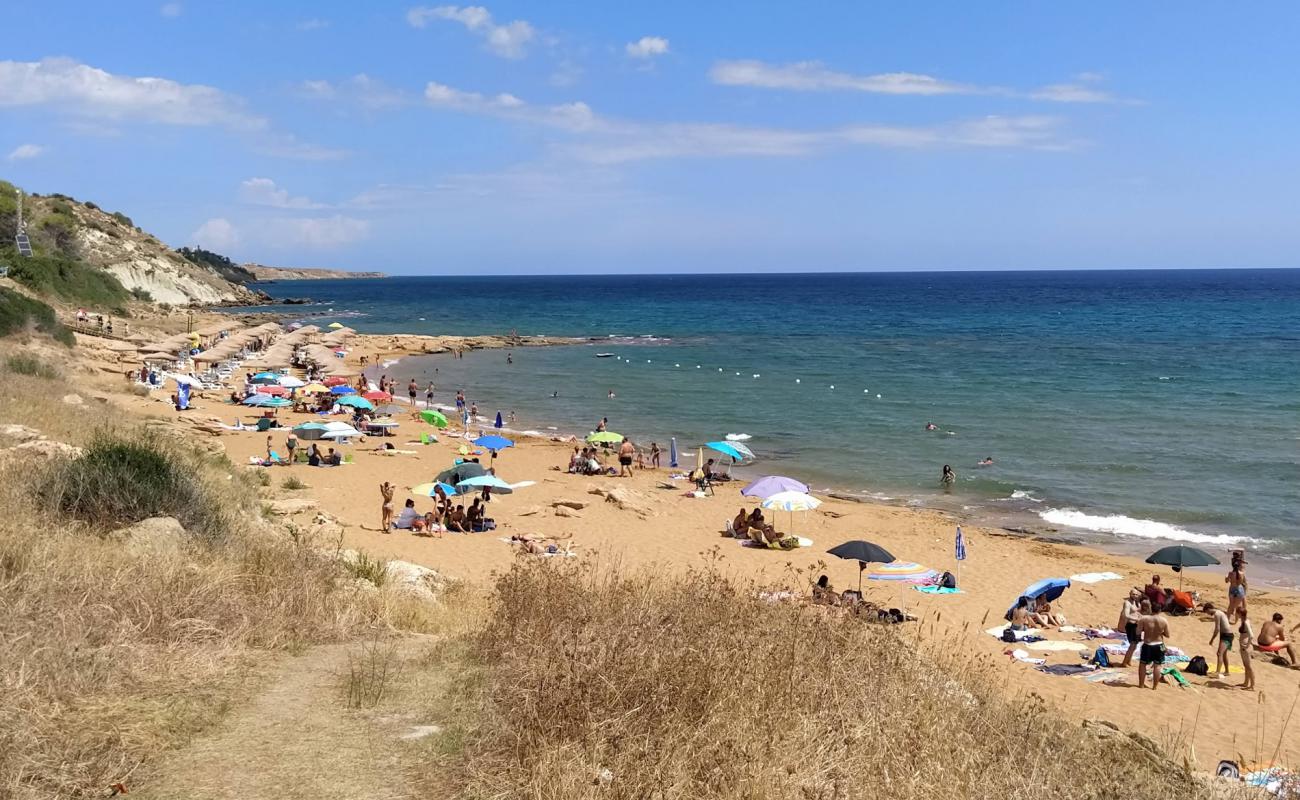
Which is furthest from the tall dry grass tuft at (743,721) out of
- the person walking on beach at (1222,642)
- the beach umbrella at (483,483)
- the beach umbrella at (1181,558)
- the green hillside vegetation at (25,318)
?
the green hillside vegetation at (25,318)

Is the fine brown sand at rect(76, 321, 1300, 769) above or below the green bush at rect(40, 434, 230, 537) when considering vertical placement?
below

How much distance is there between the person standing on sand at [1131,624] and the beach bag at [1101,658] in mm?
212

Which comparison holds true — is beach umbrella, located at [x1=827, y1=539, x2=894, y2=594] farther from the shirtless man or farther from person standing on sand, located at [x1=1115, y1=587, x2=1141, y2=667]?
the shirtless man

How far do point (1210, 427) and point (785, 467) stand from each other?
1601 cm

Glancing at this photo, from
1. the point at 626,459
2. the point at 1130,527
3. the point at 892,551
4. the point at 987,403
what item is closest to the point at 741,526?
the point at 892,551

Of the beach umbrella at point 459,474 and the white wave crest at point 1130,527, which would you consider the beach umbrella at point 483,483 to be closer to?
the beach umbrella at point 459,474

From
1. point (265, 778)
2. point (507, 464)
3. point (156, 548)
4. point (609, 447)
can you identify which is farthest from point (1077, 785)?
point (609, 447)

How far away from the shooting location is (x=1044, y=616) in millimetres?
14195

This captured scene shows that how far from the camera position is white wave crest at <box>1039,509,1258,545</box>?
19.6 m

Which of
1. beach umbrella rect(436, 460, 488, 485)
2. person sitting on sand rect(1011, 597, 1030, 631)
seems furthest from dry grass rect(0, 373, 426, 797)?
beach umbrella rect(436, 460, 488, 485)

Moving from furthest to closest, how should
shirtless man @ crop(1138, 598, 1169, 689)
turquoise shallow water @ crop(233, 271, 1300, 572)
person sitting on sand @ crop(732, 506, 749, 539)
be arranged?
turquoise shallow water @ crop(233, 271, 1300, 572)
person sitting on sand @ crop(732, 506, 749, 539)
shirtless man @ crop(1138, 598, 1169, 689)

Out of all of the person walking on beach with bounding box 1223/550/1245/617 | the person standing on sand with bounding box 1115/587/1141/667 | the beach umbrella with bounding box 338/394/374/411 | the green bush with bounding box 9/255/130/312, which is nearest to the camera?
the person standing on sand with bounding box 1115/587/1141/667

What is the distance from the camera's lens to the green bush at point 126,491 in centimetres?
822

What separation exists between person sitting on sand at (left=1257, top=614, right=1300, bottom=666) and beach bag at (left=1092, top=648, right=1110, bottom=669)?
8.25 ft
